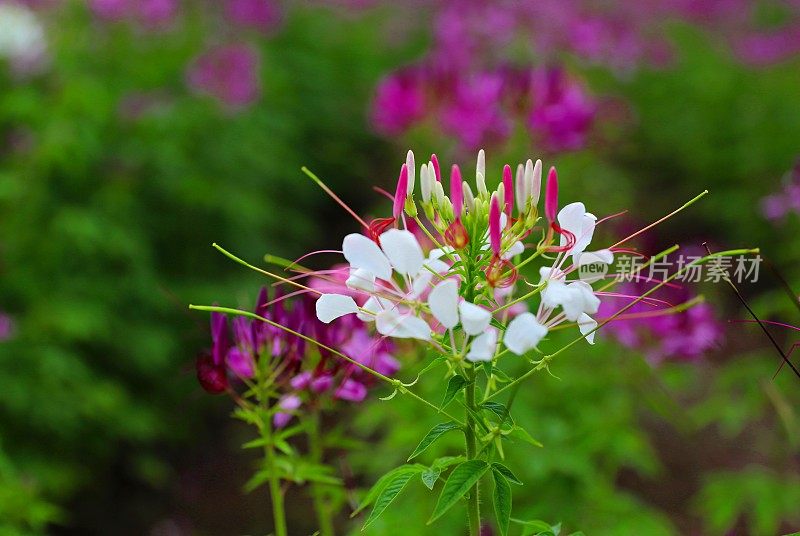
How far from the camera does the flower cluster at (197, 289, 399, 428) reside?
4.12 ft

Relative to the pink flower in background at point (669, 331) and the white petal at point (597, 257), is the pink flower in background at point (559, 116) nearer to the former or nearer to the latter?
the pink flower in background at point (669, 331)

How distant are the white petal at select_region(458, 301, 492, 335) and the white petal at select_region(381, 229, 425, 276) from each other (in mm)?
82

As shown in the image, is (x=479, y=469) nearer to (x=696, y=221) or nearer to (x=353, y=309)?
(x=353, y=309)

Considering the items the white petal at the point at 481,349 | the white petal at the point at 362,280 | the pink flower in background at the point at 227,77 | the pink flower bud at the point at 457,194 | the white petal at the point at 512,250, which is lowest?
the white petal at the point at 481,349

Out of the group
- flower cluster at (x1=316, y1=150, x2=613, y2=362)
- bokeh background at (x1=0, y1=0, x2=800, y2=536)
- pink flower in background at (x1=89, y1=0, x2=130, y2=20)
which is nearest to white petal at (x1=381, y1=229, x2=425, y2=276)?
flower cluster at (x1=316, y1=150, x2=613, y2=362)

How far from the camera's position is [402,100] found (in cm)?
321

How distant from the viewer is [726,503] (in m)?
2.29

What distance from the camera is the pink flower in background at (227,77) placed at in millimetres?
4312

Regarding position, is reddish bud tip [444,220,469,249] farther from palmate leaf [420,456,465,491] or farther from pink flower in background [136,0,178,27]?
pink flower in background [136,0,178,27]

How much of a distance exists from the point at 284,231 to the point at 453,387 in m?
3.92

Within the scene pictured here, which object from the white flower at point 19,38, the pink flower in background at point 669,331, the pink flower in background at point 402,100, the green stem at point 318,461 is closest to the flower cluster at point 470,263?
the green stem at point 318,461

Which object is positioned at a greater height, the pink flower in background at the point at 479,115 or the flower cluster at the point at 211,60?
the flower cluster at the point at 211,60

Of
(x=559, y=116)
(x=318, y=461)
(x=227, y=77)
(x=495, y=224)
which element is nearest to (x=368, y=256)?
(x=495, y=224)

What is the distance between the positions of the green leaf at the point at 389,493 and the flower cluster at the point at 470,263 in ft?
0.56
